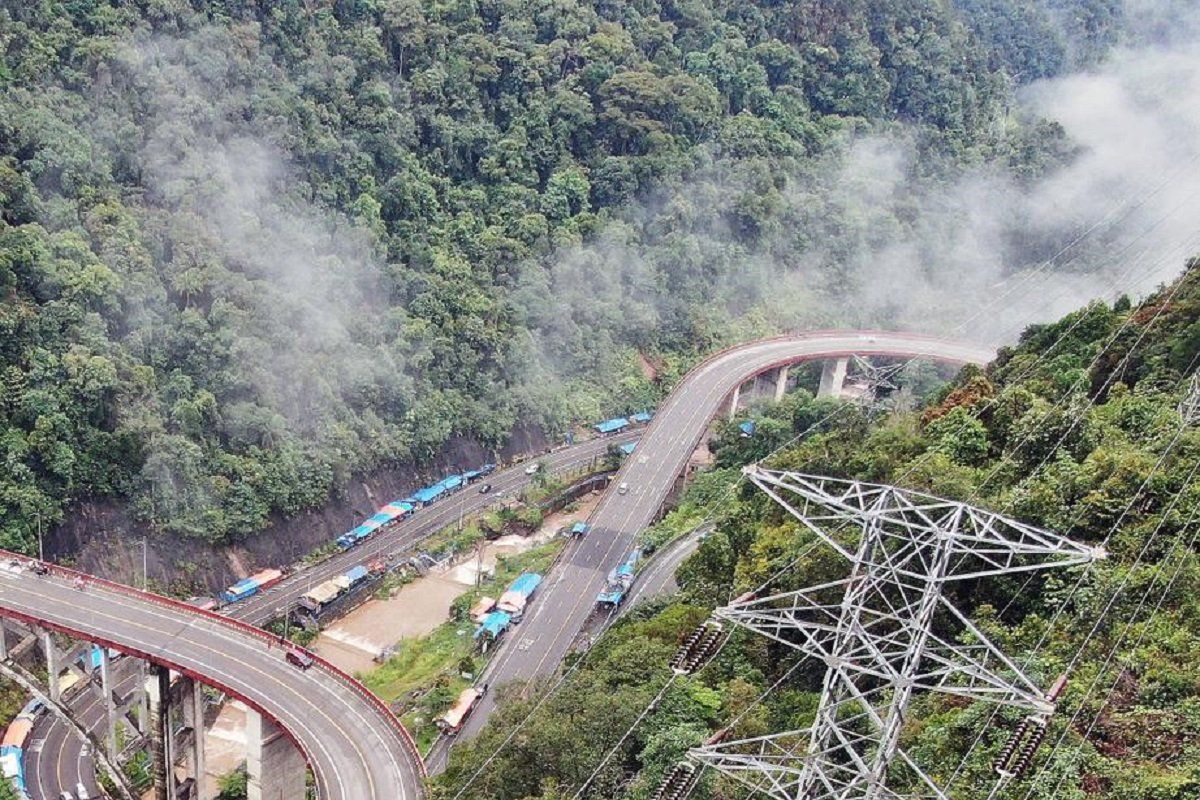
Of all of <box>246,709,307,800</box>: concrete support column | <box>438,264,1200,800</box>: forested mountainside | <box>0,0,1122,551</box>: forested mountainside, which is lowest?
<box>438,264,1200,800</box>: forested mountainside

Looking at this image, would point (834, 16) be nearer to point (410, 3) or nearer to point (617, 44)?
point (617, 44)

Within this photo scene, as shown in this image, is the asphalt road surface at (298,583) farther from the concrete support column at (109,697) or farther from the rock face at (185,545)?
the concrete support column at (109,697)

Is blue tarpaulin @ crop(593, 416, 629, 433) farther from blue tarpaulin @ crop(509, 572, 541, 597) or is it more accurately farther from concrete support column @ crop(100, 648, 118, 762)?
concrete support column @ crop(100, 648, 118, 762)

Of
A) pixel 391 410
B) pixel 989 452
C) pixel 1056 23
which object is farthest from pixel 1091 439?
pixel 1056 23

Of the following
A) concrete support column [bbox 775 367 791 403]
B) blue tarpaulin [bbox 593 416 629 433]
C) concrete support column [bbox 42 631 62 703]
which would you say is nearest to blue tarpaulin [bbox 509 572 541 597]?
concrete support column [bbox 42 631 62 703]

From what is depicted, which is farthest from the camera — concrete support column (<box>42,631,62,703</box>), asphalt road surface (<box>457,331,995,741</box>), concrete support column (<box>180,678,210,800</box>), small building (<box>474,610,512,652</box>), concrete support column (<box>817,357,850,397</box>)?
concrete support column (<box>817,357,850,397</box>)
